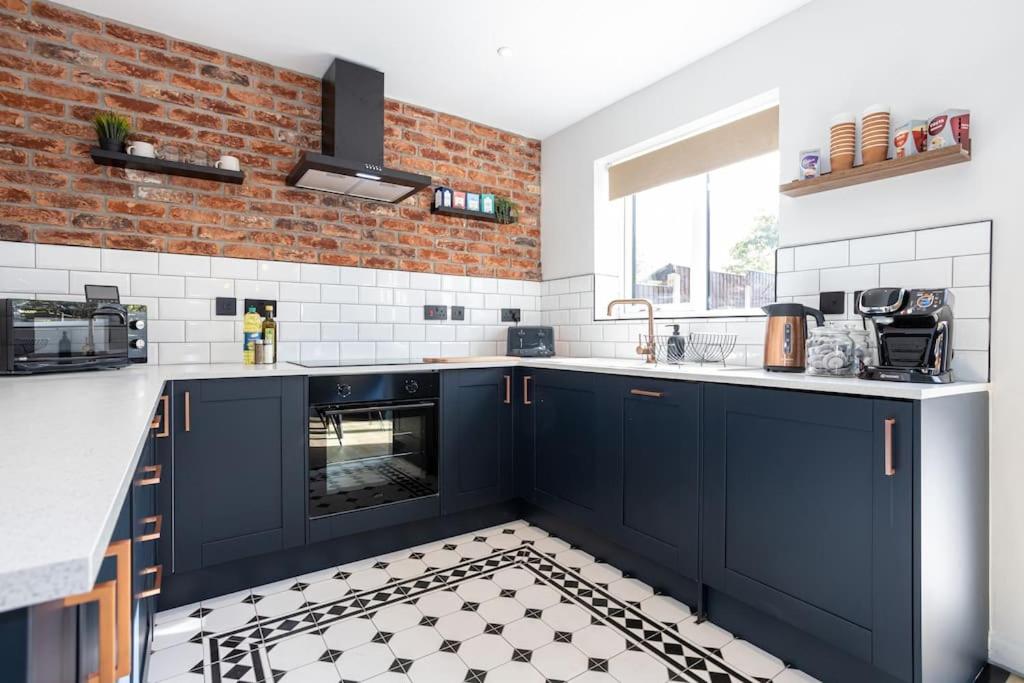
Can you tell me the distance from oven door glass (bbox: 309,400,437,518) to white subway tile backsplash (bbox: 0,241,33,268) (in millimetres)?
1317

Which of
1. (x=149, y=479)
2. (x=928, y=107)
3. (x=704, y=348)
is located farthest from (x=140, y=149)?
(x=928, y=107)

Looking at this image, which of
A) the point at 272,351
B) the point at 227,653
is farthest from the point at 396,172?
the point at 227,653

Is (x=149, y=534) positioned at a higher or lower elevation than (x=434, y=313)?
lower

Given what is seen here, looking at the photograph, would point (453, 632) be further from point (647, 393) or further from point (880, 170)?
point (880, 170)

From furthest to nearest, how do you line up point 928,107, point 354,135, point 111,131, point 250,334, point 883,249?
point 354,135 < point 250,334 < point 111,131 < point 883,249 < point 928,107

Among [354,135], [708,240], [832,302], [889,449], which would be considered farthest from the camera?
[708,240]

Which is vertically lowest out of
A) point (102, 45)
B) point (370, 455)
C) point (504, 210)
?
point (370, 455)

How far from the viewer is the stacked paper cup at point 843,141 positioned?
1.98m

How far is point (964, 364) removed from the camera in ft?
5.75

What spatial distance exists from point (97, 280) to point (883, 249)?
10.7 feet

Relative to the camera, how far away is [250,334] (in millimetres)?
2621

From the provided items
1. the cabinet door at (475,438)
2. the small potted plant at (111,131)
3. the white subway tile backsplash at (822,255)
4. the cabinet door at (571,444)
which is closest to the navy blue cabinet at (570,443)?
the cabinet door at (571,444)

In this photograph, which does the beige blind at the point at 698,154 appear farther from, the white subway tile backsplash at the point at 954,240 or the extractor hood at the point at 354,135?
the extractor hood at the point at 354,135

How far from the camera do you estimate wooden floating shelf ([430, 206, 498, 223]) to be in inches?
127
